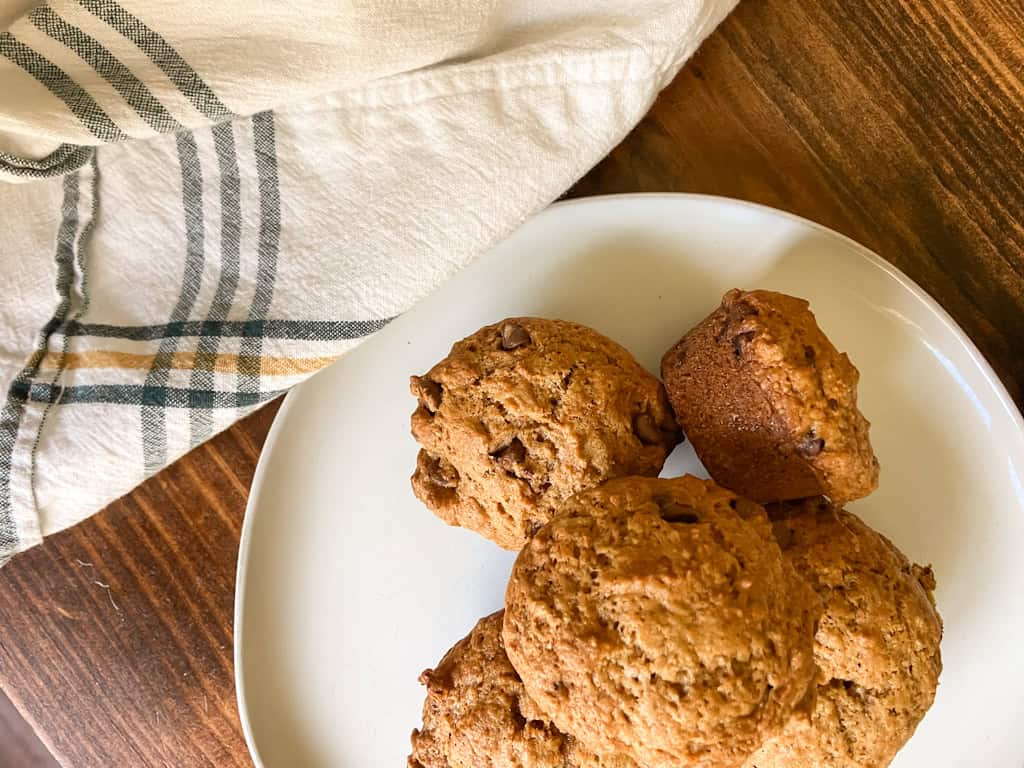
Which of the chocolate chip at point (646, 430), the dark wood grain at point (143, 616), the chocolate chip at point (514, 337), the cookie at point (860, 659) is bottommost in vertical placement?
the dark wood grain at point (143, 616)

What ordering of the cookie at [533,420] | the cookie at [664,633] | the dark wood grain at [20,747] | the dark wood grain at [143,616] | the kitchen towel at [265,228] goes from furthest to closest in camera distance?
the dark wood grain at [20,747] → the dark wood grain at [143,616] → the kitchen towel at [265,228] → the cookie at [533,420] → the cookie at [664,633]

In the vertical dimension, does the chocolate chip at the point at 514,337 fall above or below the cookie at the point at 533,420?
above

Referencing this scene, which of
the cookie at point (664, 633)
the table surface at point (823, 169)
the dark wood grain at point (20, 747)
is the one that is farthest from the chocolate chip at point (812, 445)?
the dark wood grain at point (20, 747)

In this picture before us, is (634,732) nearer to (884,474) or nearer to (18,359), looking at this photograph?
(884,474)

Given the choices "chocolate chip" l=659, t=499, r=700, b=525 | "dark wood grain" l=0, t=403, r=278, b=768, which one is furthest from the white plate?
"chocolate chip" l=659, t=499, r=700, b=525

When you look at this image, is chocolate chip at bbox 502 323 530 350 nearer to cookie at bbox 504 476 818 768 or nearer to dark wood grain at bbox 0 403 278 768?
cookie at bbox 504 476 818 768

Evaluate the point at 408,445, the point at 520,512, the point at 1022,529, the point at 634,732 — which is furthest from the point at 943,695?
the point at 408,445

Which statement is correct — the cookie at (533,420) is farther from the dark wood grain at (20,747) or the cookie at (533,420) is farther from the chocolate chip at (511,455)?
the dark wood grain at (20,747)

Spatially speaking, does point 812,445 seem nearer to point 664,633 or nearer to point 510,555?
point 664,633
